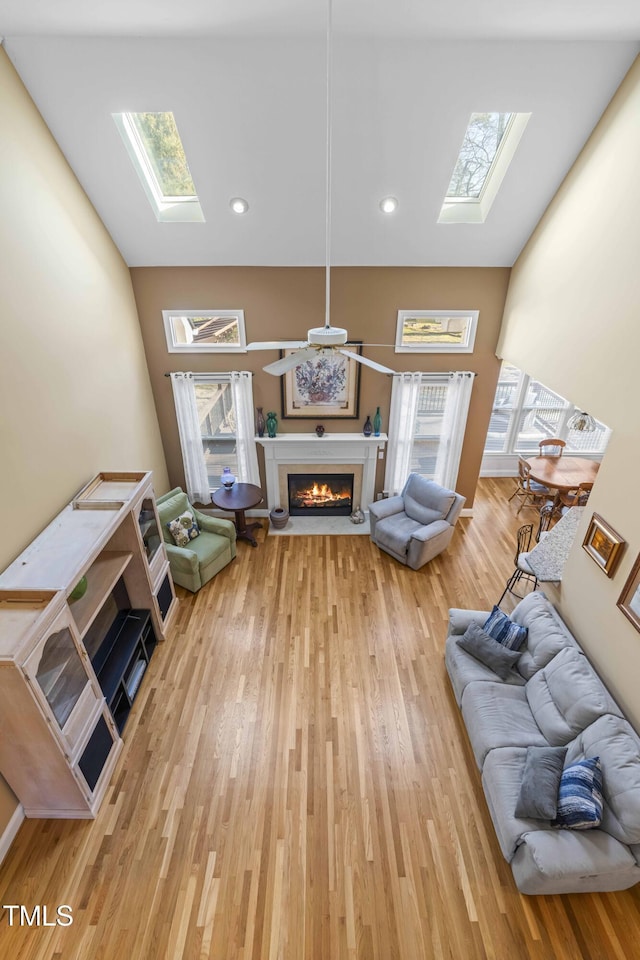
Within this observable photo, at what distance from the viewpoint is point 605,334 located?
3.51 m

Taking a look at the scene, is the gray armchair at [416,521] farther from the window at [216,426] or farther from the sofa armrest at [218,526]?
the window at [216,426]

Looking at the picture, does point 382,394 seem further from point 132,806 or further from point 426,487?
point 132,806

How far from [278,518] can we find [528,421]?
5.00 meters

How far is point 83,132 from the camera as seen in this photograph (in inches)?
149

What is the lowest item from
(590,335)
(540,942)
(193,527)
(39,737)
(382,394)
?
(540,942)

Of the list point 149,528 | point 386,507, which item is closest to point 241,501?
point 149,528

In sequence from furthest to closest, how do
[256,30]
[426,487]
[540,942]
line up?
[426,487] < [256,30] < [540,942]

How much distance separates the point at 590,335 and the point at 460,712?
359 centimetres

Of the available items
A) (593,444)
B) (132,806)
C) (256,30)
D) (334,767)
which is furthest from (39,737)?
(593,444)

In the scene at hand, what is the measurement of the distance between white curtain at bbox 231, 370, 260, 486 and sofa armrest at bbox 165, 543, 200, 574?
66.4 inches

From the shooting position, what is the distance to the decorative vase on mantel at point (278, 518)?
6473 millimetres

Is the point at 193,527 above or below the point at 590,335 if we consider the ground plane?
below

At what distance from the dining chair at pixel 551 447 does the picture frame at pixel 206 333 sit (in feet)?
17.5

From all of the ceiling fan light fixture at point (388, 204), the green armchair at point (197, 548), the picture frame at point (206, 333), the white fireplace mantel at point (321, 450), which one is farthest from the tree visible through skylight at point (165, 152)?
the green armchair at point (197, 548)
